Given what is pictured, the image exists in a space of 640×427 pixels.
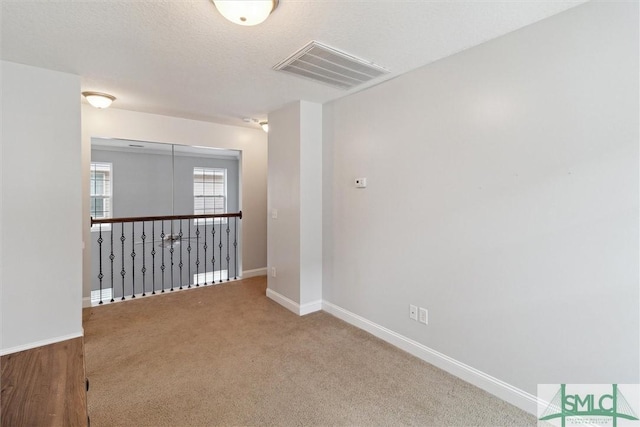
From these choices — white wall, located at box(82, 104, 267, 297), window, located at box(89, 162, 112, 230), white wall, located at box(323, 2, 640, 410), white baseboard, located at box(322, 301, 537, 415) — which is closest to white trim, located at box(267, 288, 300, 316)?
white baseboard, located at box(322, 301, 537, 415)

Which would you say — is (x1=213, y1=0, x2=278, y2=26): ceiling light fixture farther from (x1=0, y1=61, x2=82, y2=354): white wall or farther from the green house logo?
the green house logo

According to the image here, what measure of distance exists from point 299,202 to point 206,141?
78.2 inches

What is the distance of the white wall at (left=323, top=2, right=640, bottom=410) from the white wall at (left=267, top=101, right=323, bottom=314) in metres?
0.76

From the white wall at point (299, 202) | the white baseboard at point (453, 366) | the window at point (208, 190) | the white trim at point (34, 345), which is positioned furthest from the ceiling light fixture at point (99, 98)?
the window at point (208, 190)

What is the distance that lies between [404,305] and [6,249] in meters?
3.24

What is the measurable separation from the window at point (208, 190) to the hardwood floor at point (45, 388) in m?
5.79

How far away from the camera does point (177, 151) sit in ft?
22.6

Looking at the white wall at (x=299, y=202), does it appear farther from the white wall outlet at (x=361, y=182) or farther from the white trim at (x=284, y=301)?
the white wall outlet at (x=361, y=182)

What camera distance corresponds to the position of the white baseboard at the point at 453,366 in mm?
1956

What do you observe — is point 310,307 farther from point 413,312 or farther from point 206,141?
point 206,141

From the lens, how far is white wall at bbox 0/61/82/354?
2.44 m

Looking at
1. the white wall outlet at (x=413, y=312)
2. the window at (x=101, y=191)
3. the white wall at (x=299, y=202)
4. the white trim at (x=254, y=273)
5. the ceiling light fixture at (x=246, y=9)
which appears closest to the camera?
the ceiling light fixture at (x=246, y=9)

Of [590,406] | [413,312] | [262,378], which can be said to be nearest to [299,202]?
[413,312]

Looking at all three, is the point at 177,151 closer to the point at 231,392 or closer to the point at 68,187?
the point at 68,187
